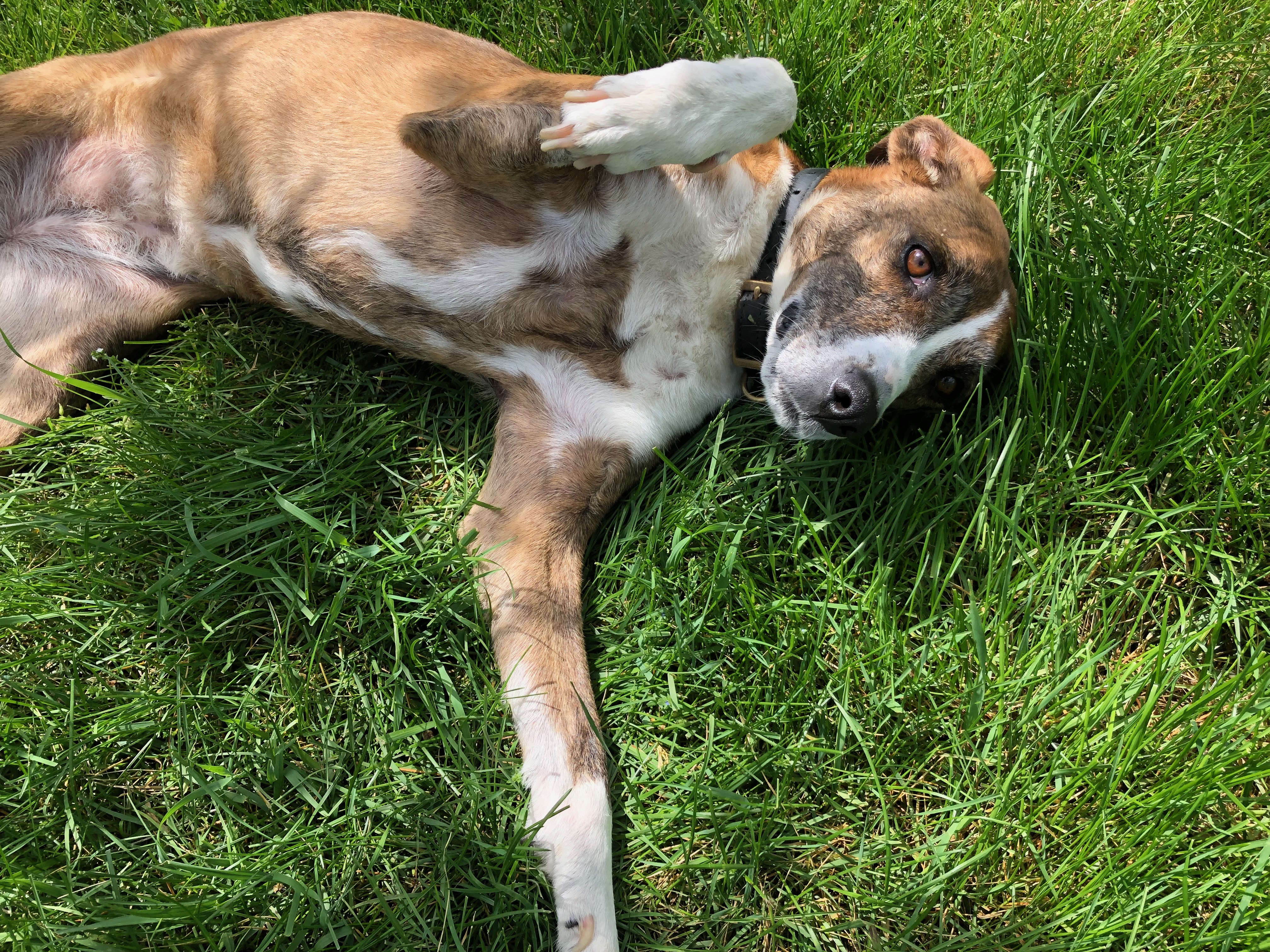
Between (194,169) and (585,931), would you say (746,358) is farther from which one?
(194,169)

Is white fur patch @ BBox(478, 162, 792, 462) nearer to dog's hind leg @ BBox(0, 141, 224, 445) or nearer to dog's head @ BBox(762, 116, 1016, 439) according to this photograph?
dog's head @ BBox(762, 116, 1016, 439)

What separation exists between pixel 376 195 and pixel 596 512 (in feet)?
4.48

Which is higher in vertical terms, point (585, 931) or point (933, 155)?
point (933, 155)

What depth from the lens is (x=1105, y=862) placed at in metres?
2.52

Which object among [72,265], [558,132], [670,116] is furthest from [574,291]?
[72,265]

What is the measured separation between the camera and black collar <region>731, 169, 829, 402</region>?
3.06 m

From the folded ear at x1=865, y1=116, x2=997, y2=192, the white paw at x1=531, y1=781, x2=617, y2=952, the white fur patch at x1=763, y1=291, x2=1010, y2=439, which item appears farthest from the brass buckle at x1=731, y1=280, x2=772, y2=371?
the white paw at x1=531, y1=781, x2=617, y2=952

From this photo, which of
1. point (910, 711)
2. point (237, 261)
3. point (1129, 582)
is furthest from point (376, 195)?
point (1129, 582)

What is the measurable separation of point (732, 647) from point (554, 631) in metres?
0.62

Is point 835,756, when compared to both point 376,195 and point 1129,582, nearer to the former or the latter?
point 1129,582

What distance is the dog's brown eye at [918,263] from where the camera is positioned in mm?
2918

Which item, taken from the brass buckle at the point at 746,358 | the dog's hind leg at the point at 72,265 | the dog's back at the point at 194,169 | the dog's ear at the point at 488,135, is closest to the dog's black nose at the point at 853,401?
the brass buckle at the point at 746,358

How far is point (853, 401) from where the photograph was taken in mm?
2734

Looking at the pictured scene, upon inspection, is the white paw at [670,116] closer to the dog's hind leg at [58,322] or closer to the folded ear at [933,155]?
the folded ear at [933,155]
